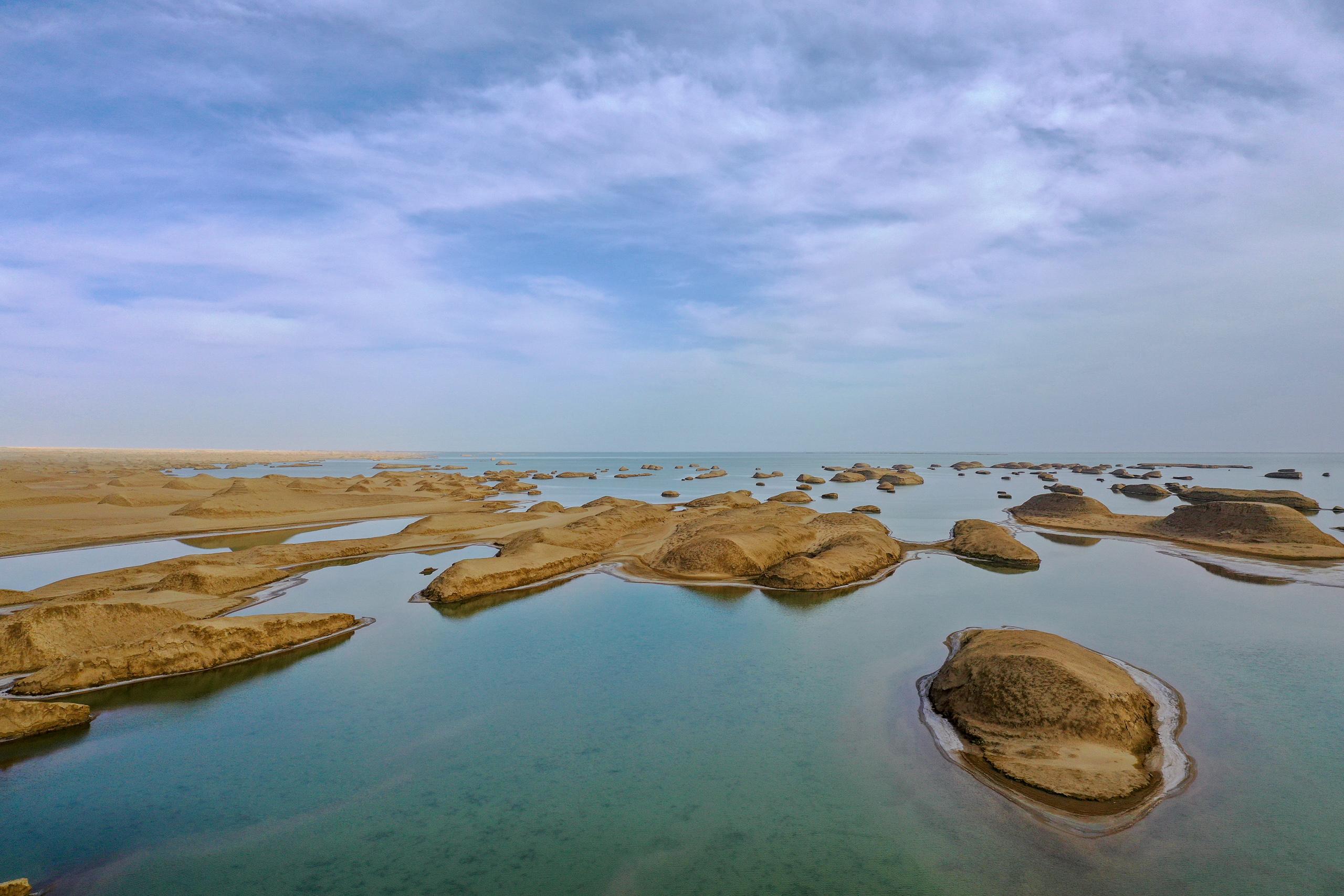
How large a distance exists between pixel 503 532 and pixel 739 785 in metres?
24.7

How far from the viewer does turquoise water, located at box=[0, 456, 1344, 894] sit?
6.44m

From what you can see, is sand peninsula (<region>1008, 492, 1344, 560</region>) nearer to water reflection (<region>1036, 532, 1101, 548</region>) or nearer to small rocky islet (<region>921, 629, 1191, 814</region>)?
water reflection (<region>1036, 532, 1101, 548</region>)

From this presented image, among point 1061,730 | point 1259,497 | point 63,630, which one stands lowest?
point 1061,730

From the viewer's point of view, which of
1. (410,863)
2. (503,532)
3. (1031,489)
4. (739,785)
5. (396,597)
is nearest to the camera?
(410,863)

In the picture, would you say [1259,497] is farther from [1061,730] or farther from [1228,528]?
[1061,730]

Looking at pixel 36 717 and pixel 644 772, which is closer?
pixel 644 772

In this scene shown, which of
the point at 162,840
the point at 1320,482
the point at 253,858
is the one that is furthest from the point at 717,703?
the point at 1320,482

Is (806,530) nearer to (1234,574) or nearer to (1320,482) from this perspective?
(1234,574)

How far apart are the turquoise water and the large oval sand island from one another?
351 mm

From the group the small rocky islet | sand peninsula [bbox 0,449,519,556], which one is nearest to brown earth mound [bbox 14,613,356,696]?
the small rocky islet

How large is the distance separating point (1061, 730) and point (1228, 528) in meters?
25.8

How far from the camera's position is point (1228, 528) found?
2559 centimetres

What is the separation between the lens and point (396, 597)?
61.1ft

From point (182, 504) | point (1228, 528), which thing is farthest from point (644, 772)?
point (182, 504)
